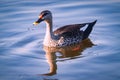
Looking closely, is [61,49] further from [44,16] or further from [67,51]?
[44,16]

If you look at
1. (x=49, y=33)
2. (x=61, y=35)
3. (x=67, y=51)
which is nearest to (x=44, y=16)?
(x=49, y=33)

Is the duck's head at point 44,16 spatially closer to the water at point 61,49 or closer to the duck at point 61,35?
the duck at point 61,35

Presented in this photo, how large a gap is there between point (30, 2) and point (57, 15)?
284cm

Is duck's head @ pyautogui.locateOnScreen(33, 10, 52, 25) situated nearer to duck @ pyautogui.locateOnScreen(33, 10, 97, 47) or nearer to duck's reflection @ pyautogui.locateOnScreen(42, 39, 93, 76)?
duck @ pyautogui.locateOnScreen(33, 10, 97, 47)

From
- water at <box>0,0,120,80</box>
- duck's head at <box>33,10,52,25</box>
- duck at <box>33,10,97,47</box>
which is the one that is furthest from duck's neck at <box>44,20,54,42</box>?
water at <box>0,0,120,80</box>

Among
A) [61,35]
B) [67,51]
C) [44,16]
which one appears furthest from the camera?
[61,35]

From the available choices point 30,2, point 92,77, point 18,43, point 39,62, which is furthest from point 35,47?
point 30,2

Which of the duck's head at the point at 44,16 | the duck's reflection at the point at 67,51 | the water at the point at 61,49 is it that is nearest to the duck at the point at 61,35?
the duck's head at the point at 44,16

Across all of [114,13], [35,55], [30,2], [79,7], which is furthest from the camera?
[30,2]

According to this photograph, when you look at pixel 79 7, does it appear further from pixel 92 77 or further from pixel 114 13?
pixel 92 77

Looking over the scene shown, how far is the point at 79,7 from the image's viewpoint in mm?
17906

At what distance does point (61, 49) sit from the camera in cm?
1362

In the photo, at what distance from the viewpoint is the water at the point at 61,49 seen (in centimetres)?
1106

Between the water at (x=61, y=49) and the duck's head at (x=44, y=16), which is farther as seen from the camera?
the duck's head at (x=44, y=16)
